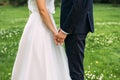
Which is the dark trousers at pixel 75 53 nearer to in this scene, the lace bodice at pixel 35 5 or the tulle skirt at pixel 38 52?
the tulle skirt at pixel 38 52

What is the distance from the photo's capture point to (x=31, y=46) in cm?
546

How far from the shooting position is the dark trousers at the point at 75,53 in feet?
17.9

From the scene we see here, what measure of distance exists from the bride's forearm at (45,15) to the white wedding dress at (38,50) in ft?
0.28

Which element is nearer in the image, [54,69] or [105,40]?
[54,69]

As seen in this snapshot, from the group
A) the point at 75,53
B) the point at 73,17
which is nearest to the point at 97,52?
the point at 75,53

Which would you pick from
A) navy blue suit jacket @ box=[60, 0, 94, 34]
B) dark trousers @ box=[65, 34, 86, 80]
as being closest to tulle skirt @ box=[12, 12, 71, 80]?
dark trousers @ box=[65, 34, 86, 80]

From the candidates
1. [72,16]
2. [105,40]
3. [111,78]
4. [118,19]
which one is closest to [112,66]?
[111,78]

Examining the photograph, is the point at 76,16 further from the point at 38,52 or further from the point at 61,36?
the point at 38,52

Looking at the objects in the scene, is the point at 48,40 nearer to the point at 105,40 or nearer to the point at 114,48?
the point at 114,48

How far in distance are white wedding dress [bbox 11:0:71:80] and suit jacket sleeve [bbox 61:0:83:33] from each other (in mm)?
356

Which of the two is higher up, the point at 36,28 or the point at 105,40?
the point at 36,28

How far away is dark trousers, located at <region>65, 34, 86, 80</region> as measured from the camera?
5459 mm

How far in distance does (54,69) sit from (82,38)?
57 centimetres

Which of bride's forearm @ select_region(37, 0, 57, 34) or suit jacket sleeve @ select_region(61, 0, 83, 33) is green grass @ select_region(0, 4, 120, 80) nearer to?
bride's forearm @ select_region(37, 0, 57, 34)
